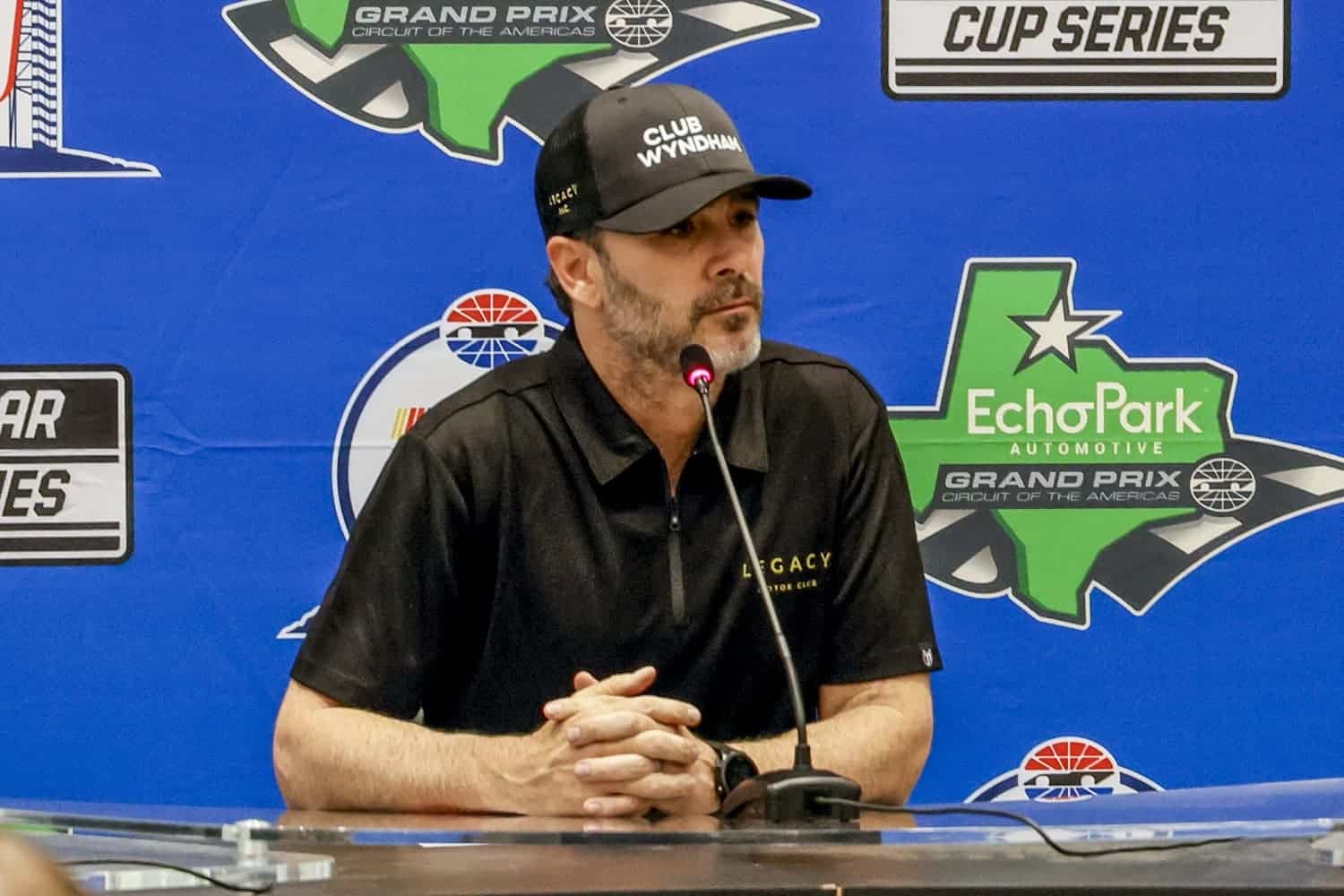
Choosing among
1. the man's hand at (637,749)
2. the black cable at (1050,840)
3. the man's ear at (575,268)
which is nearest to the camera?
the black cable at (1050,840)

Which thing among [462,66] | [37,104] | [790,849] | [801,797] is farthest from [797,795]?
[37,104]

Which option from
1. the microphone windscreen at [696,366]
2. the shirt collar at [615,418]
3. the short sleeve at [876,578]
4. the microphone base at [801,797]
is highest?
the shirt collar at [615,418]

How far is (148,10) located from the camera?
2.16 meters

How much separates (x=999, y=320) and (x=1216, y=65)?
417 mm

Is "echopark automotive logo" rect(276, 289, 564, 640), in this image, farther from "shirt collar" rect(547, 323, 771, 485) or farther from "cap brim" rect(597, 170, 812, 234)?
"cap brim" rect(597, 170, 812, 234)

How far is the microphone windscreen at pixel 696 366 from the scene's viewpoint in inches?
64.8

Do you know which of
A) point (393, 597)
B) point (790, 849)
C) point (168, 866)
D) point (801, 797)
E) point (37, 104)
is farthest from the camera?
point (37, 104)

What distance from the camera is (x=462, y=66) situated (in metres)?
2.16

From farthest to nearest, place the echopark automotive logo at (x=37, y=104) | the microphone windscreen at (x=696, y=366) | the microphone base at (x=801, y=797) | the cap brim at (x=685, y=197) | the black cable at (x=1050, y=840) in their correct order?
1. the echopark automotive logo at (x=37, y=104)
2. the cap brim at (x=685, y=197)
3. the microphone windscreen at (x=696, y=366)
4. the microphone base at (x=801, y=797)
5. the black cable at (x=1050, y=840)

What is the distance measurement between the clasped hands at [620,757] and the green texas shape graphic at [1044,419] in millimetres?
712

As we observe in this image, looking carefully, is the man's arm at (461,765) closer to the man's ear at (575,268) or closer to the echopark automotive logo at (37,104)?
the man's ear at (575,268)

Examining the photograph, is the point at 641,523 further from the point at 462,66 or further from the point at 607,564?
the point at 462,66

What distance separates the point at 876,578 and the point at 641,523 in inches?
9.9

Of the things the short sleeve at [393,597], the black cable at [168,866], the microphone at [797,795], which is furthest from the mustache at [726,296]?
the black cable at [168,866]
